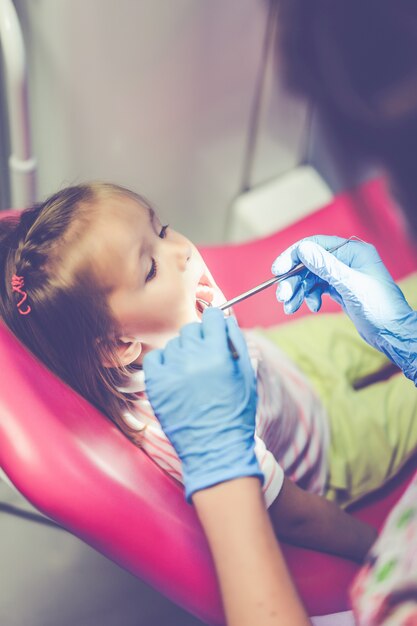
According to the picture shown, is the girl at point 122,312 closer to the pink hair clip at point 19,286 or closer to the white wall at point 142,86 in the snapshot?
the pink hair clip at point 19,286

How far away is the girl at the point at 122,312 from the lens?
645 mm

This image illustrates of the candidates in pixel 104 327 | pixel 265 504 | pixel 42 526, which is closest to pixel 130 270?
pixel 104 327

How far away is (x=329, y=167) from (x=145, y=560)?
0.86 m

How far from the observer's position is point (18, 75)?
33.9 inches

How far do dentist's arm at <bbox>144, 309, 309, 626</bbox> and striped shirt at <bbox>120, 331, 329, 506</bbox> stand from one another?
0.07 metres

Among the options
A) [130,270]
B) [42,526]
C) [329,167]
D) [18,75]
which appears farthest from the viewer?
[329,167]

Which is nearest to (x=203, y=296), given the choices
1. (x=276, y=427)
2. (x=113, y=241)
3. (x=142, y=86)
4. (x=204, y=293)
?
(x=204, y=293)

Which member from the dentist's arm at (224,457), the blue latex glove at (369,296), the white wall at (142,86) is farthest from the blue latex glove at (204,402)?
the white wall at (142,86)

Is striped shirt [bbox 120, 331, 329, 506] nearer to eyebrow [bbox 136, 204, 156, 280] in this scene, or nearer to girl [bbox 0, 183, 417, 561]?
girl [bbox 0, 183, 417, 561]

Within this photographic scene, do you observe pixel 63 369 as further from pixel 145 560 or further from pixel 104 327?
pixel 145 560

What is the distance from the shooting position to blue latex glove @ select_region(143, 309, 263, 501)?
25.0 inches

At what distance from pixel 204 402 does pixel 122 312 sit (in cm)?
11

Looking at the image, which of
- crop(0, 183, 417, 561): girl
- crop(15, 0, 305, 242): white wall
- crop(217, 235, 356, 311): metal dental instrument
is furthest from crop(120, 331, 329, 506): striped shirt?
crop(15, 0, 305, 242): white wall

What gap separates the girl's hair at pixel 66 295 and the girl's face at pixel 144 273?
1cm
